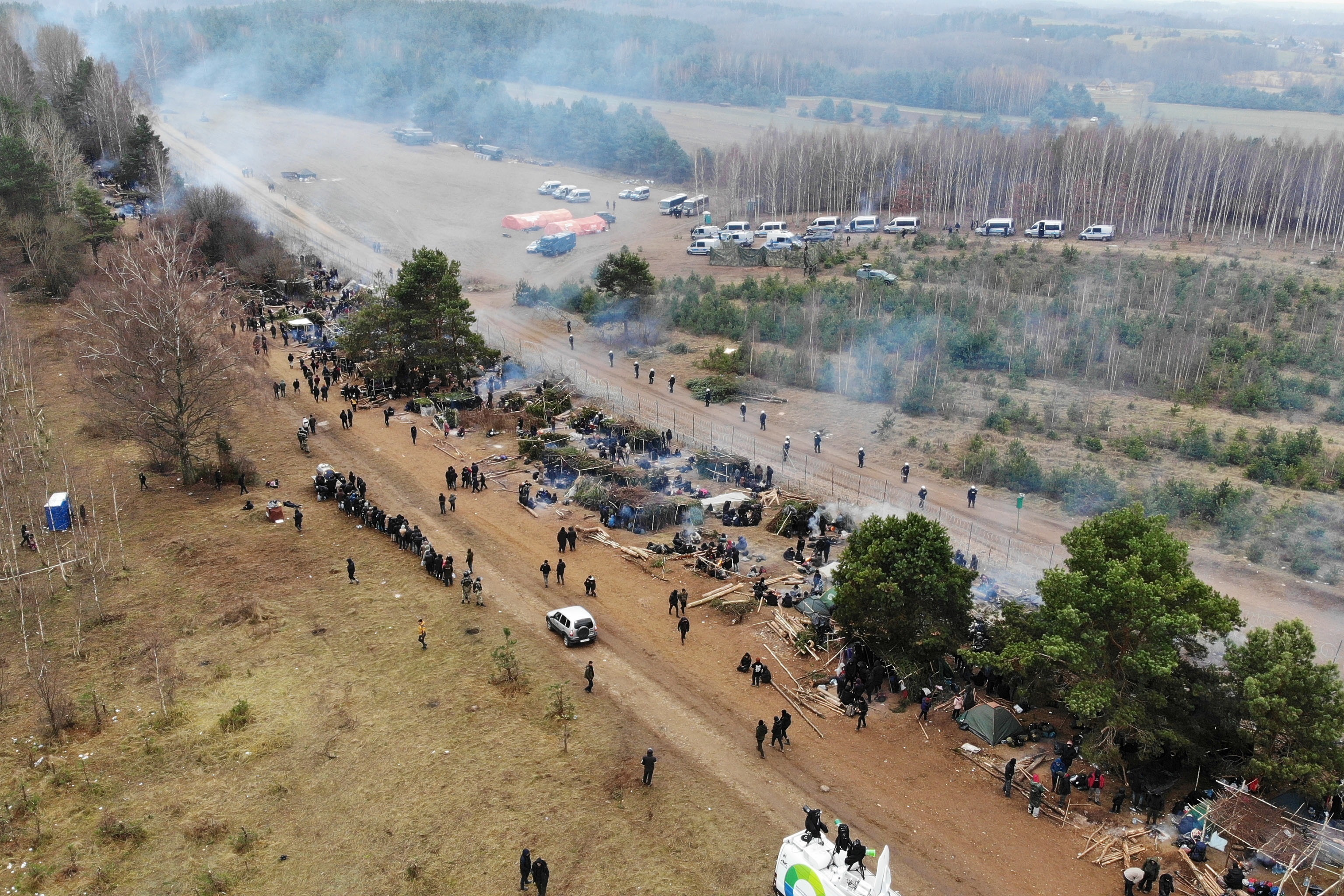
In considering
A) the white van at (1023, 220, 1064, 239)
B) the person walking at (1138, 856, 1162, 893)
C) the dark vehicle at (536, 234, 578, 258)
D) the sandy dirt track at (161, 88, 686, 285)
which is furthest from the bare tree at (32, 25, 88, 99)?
the person walking at (1138, 856, 1162, 893)

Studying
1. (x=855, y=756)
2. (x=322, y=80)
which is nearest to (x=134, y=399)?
(x=855, y=756)

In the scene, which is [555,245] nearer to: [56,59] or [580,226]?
[580,226]

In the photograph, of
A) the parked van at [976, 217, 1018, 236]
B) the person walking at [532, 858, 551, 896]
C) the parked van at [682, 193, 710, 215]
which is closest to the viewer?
the person walking at [532, 858, 551, 896]

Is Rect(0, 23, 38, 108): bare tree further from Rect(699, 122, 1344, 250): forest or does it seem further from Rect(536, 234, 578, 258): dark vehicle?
Rect(699, 122, 1344, 250): forest

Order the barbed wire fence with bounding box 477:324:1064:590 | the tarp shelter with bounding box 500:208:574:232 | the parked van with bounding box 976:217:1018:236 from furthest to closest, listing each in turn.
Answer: the tarp shelter with bounding box 500:208:574:232, the parked van with bounding box 976:217:1018:236, the barbed wire fence with bounding box 477:324:1064:590

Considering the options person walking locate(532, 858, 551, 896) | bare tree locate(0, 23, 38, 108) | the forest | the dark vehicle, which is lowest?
person walking locate(532, 858, 551, 896)

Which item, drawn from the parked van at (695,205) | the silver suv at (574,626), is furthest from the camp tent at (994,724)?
the parked van at (695,205)

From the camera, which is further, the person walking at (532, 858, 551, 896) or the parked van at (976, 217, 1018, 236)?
the parked van at (976, 217, 1018, 236)
